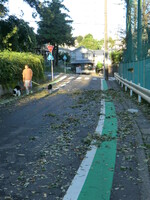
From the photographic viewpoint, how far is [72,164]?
4785mm

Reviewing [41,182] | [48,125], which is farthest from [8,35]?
[41,182]

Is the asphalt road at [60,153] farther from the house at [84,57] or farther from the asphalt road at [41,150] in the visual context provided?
the house at [84,57]

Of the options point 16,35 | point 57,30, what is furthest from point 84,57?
point 16,35

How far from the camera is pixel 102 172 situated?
4.43 m

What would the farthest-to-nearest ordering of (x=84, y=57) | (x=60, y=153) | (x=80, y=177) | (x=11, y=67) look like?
1. (x=84, y=57)
2. (x=11, y=67)
3. (x=60, y=153)
4. (x=80, y=177)

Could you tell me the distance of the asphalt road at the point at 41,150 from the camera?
153 inches

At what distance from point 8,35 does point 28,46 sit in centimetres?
390

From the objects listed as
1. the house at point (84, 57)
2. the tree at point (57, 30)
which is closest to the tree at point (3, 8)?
the tree at point (57, 30)

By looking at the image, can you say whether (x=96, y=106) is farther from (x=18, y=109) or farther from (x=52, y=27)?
(x=52, y=27)

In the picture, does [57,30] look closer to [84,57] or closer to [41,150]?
[84,57]

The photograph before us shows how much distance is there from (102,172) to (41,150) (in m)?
1.60

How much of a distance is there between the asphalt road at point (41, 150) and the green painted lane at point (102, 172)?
0.97ft

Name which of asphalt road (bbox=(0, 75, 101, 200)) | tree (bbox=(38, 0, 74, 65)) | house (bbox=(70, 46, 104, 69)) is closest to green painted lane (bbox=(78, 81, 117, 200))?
asphalt road (bbox=(0, 75, 101, 200))

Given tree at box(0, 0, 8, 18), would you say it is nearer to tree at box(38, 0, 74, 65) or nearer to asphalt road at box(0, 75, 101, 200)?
asphalt road at box(0, 75, 101, 200)
